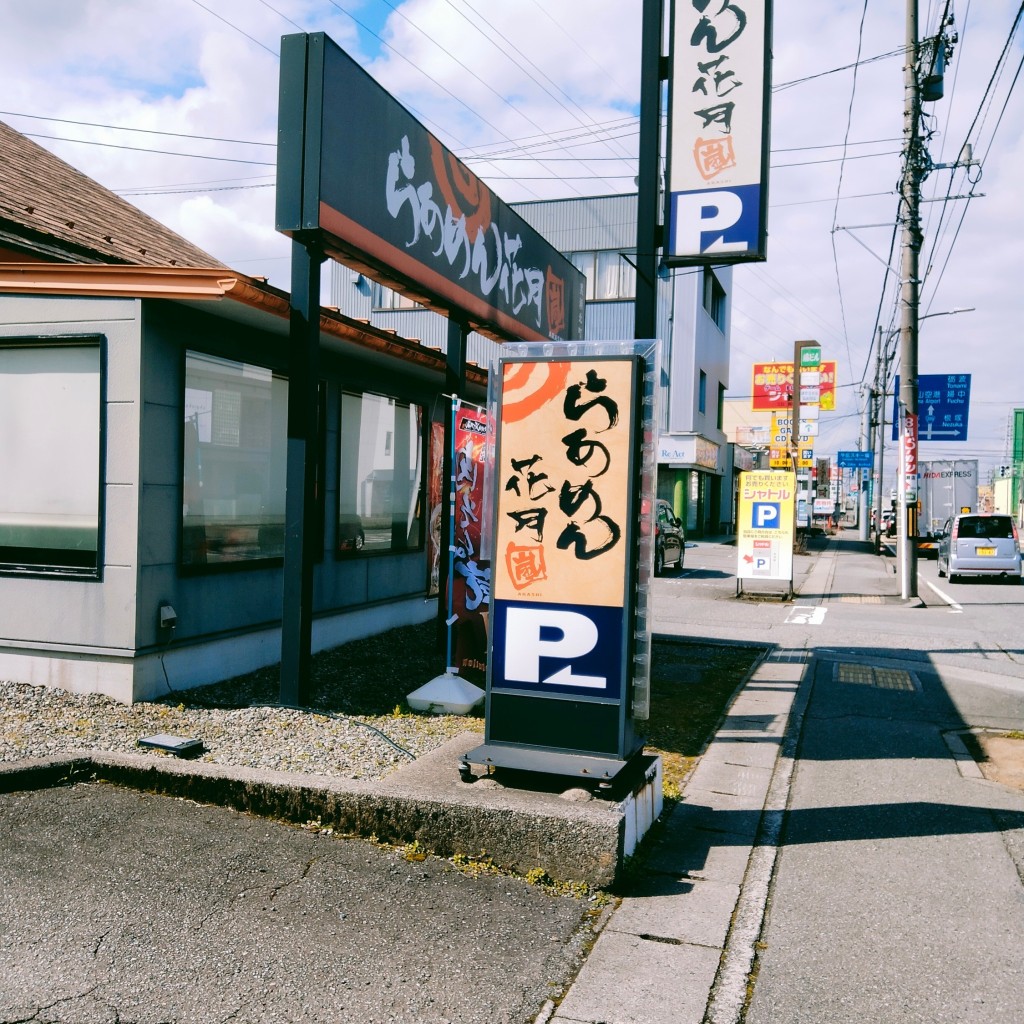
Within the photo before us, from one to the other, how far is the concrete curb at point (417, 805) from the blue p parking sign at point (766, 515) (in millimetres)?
12120

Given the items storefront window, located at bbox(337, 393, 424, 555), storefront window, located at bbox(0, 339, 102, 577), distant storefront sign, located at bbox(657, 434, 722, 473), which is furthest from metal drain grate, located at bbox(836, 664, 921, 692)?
distant storefront sign, located at bbox(657, 434, 722, 473)

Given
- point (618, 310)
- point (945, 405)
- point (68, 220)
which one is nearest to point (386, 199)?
point (68, 220)

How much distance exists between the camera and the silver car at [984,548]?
21.5 m

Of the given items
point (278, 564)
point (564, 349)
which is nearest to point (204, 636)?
point (278, 564)

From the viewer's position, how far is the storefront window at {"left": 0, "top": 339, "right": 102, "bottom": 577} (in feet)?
21.5

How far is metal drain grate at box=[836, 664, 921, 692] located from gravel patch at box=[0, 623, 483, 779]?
463 centimetres

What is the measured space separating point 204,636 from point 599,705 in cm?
387

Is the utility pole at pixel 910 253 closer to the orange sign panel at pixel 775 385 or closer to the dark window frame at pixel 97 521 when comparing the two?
the dark window frame at pixel 97 521

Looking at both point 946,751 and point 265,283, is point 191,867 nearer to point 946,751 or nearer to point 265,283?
point 265,283

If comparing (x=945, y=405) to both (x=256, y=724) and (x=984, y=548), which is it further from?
(x=256, y=724)

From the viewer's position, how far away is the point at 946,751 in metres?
6.56

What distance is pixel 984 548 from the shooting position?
21.6 metres

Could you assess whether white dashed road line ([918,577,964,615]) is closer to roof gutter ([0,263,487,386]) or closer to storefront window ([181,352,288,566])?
storefront window ([181,352,288,566])

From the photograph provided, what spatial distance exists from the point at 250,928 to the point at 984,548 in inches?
865
